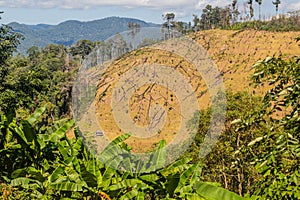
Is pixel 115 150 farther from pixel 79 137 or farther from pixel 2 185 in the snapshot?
pixel 2 185

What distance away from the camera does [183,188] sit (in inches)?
88.7

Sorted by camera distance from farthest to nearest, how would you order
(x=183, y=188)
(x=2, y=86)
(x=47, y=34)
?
(x=47, y=34) < (x=2, y=86) < (x=183, y=188)

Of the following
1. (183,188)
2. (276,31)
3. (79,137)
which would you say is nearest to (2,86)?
(79,137)

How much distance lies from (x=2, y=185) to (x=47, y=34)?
202m

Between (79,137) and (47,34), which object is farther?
(47,34)

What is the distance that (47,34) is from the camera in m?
196

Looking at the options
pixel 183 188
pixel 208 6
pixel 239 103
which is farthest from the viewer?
pixel 208 6

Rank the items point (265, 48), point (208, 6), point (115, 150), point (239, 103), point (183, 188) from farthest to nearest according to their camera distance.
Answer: point (208, 6) → point (265, 48) → point (239, 103) → point (115, 150) → point (183, 188)

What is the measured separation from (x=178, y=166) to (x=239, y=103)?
15.2 feet

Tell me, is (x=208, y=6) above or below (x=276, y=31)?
above

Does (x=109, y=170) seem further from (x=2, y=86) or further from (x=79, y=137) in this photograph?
(x=2, y=86)

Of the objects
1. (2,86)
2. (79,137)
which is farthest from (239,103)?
(2,86)

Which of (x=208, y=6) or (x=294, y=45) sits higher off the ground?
(x=208, y=6)

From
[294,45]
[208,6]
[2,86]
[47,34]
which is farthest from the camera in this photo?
[47,34]
